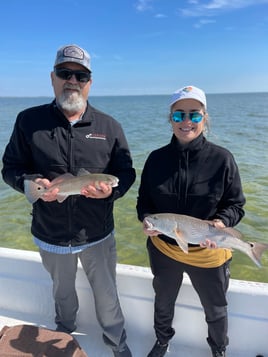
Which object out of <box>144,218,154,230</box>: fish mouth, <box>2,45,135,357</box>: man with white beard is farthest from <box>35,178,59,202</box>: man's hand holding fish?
<box>144,218,154,230</box>: fish mouth

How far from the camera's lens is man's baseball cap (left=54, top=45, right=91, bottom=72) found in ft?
9.52

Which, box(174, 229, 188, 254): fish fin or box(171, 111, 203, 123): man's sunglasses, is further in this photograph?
box(171, 111, 203, 123): man's sunglasses

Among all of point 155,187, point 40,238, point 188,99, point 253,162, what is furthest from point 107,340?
point 253,162

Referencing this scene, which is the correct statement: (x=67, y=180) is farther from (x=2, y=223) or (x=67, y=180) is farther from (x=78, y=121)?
(x=2, y=223)

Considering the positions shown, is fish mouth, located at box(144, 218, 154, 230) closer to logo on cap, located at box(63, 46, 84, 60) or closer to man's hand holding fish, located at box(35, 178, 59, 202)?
man's hand holding fish, located at box(35, 178, 59, 202)

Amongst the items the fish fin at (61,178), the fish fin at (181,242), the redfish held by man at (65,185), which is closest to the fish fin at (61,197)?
the redfish held by man at (65,185)

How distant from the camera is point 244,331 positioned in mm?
3408

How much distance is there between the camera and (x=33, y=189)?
9.10 ft

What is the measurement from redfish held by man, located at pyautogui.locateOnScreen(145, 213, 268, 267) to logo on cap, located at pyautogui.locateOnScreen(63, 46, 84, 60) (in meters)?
1.56

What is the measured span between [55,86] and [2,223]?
22.1 ft

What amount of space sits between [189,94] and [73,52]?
3.58ft

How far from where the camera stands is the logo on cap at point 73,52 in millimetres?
2912

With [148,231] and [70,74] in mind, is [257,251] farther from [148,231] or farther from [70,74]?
[70,74]

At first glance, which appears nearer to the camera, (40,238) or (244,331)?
(40,238)
